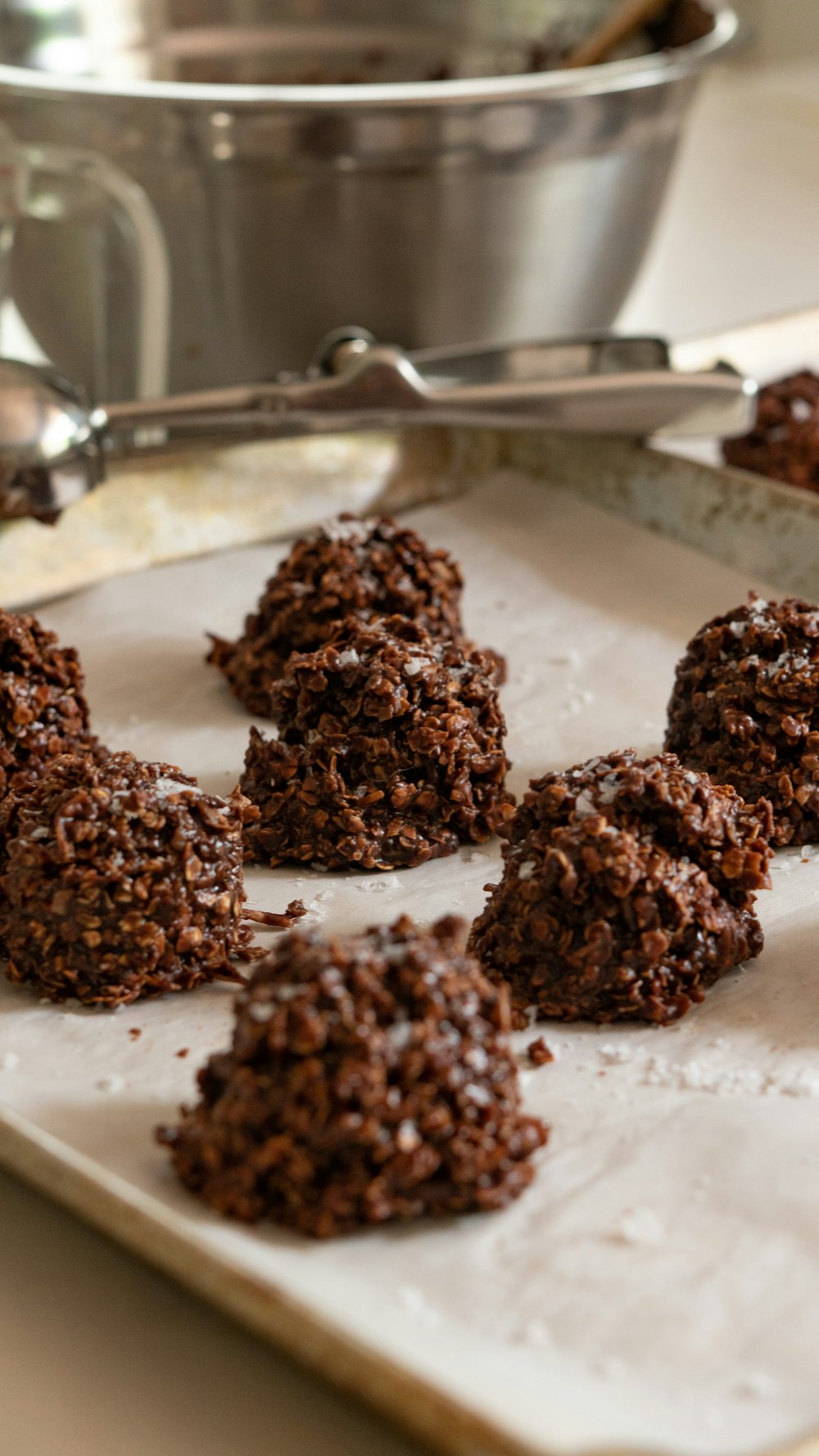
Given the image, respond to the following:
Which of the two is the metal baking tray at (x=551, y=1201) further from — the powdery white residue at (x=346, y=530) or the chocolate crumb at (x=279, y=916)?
the powdery white residue at (x=346, y=530)

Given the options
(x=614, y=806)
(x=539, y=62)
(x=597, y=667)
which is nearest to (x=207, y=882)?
(x=614, y=806)

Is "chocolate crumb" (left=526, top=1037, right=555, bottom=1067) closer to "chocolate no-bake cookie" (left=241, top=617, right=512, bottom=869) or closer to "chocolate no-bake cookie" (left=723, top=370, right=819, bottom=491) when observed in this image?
"chocolate no-bake cookie" (left=241, top=617, right=512, bottom=869)

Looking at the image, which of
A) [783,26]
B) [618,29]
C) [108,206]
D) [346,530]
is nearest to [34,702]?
[346,530]

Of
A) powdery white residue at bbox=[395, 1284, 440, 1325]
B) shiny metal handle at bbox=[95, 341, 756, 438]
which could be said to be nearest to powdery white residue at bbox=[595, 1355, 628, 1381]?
powdery white residue at bbox=[395, 1284, 440, 1325]

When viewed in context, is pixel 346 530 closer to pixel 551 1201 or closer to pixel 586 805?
pixel 586 805

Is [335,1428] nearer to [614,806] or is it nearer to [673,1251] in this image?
[673,1251]

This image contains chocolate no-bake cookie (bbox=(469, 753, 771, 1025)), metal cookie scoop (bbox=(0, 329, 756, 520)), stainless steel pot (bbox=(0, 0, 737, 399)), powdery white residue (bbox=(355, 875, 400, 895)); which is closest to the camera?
chocolate no-bake cookie (bbox=(469, 753, 771, 1025))

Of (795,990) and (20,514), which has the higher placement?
(20,514)
